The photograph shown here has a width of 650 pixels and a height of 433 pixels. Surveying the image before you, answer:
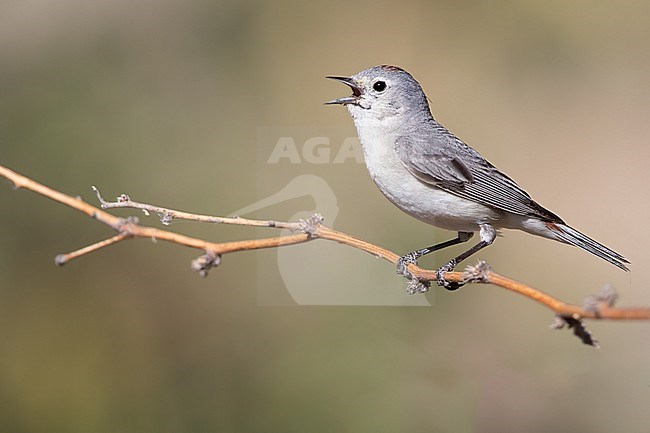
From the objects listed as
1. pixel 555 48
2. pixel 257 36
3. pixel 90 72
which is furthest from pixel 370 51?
pixel 90 72

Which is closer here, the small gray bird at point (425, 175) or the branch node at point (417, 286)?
the branch node at point (417, 286)

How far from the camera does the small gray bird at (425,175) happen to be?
5.06 feet

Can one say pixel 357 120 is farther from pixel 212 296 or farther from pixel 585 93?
pixel 585 93

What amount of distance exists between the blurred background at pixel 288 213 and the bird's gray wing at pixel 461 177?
0.78 metres

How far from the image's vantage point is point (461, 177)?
1.61 meters

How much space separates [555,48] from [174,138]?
1.75m

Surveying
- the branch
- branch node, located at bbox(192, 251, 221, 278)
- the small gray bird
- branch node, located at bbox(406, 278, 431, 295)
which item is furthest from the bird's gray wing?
branch node, located at bbox(192, 251, 221, 278)

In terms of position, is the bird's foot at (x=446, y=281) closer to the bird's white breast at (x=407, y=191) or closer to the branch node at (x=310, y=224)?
the bird's white breast at (x=407, y=191)

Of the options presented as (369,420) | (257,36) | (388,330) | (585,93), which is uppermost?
(257,36)

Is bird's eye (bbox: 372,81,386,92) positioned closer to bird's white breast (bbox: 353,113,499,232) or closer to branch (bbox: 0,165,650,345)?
bird's white breast (bbox: 353,113,499,232)

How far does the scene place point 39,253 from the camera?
258cm

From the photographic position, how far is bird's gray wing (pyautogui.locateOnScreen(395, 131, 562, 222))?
1.57m

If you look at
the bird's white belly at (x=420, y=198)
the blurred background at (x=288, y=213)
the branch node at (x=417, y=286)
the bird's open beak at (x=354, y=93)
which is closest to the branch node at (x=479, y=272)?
the branch node at (x=417, y=286)

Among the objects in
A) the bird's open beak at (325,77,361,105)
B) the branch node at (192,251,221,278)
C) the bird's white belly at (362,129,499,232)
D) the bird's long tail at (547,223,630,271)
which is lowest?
the branch node at (192,251,221,278)
